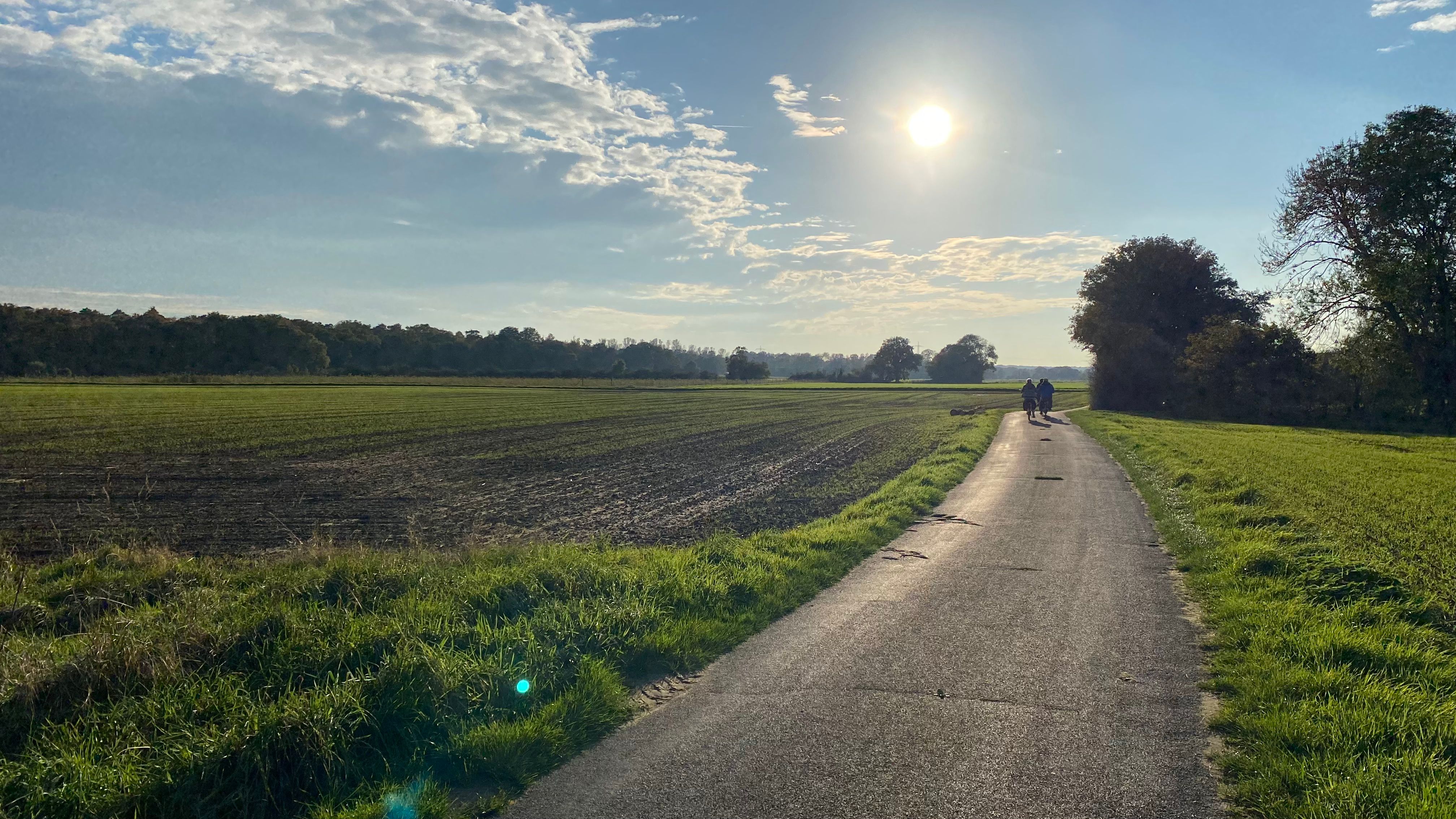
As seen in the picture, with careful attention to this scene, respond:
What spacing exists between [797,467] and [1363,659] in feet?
61.1

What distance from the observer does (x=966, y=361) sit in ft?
585

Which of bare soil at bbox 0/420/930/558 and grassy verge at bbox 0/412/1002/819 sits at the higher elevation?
grassy verge at bbox 0/412/1002/819

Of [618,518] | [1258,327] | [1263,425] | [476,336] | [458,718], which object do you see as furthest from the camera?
[476,336]

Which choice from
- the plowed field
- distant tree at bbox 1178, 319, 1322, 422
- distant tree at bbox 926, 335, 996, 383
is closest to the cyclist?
the plowed field

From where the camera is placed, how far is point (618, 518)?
15.3 metres

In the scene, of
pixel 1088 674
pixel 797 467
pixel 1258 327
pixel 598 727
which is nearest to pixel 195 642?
pixel 598 727

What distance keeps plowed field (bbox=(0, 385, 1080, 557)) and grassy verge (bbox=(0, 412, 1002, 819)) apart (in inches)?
135

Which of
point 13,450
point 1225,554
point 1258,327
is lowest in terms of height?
point 13,450

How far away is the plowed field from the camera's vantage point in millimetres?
14039

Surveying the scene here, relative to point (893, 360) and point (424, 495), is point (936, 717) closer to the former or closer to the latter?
point (424, 495)

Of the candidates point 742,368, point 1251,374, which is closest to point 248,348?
point 742,368

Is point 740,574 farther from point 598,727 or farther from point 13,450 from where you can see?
point 13,450

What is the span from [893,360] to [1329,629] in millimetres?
182038

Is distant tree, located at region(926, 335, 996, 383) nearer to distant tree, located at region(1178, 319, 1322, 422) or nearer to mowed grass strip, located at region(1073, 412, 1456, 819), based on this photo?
distant tree, located at region(1178, 319, 1322, 422)
